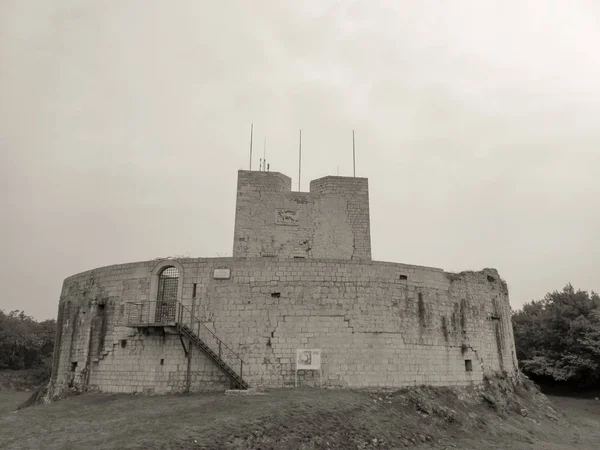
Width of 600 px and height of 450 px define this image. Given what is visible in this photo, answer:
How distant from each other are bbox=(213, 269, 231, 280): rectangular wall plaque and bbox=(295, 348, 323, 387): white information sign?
3.92m

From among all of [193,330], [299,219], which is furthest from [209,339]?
[299,219]

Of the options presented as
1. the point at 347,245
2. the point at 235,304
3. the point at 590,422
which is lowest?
the point at 590,422

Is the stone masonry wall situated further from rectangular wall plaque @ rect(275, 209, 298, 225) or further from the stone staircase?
rectangular wall plaque @ rect(275, 209, 298, 225)

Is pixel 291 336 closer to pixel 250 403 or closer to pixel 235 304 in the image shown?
pixel 235 304

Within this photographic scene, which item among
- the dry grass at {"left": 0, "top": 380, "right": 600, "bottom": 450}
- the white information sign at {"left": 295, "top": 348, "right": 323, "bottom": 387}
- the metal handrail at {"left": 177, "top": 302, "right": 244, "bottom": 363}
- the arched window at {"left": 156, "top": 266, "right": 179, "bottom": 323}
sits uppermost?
the arched window at {"left": 156, "top": 266, "right": 179, "bottom": 323}

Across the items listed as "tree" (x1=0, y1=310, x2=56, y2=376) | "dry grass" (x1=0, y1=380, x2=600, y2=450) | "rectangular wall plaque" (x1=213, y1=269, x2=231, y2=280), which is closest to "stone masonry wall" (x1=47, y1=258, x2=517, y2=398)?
"rectangular wall plaque" (x1=213, y1=269, x2=231, y2=280)

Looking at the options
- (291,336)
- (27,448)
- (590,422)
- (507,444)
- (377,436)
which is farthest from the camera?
(590,422)

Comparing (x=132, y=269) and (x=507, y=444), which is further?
(x=132, y=269)

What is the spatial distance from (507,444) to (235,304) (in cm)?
1047

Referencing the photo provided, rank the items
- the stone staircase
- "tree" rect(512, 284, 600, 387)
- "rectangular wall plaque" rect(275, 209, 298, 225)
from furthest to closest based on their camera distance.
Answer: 1. "tree" rect(512, 284, 600, 387)
2. "rectangular wall plaque" rect(275, 209, 298, 225)
3. the stone staircase

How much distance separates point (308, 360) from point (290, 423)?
13.9 feet

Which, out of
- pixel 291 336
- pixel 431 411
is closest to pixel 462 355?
pixel 431 411

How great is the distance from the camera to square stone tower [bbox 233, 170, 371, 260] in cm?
2494

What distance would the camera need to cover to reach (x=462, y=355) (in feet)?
65.2
